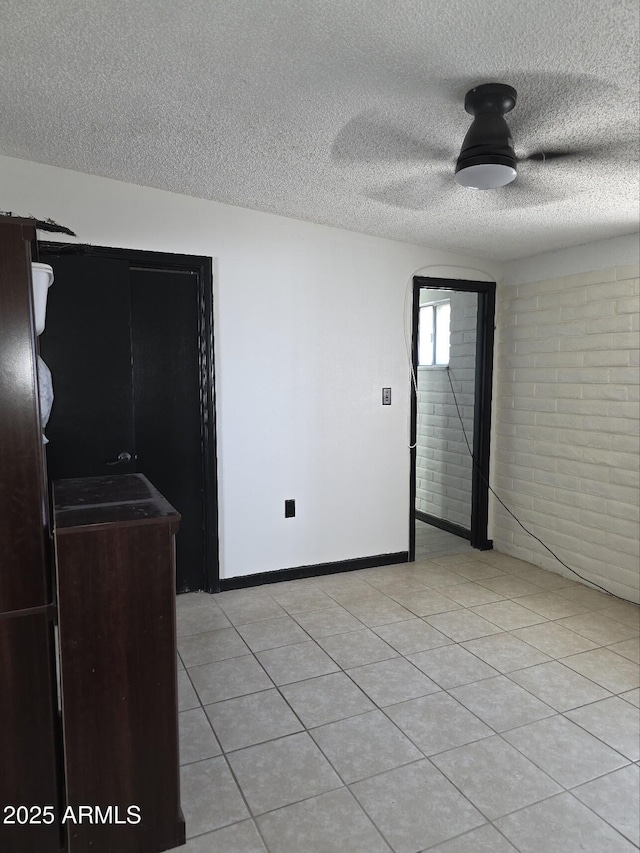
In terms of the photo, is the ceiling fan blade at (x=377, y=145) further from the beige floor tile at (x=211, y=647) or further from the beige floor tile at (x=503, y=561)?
the beige floor tile at (x=503, y=561)

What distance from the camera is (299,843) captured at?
64.6 inches

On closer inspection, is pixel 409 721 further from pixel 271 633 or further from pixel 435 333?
pixel 435 333

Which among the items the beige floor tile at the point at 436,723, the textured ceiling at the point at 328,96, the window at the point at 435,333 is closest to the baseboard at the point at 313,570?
the beige floor tile at the point at 436,723

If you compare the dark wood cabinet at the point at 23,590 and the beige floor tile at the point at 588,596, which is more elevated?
the dark wood cabinet at the point at 23,590

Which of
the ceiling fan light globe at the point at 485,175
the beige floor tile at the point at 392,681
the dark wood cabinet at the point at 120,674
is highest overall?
the ceiling fan light globe at the point at 485,175

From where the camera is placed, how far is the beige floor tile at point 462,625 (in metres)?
3.00

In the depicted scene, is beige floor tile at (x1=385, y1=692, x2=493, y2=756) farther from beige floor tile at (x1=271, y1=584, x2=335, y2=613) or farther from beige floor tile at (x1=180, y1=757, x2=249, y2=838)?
beige floor tile at (x1=271, y1=584, x2=335, y2=613)

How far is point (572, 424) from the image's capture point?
377 cm

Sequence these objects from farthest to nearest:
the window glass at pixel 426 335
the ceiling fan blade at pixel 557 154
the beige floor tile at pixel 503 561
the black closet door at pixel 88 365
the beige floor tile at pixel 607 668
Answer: the window glass at pixel 426 335 < the beige floor tile at pixel 503 561 < the black closet door at pixel 88 365 < the beige floor tile at pixel 607 668 < the ceiling fan blade at pixel 557 154

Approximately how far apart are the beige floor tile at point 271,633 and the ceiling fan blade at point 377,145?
2392 millimetres

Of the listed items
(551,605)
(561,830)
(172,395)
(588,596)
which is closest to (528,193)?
(172,395)

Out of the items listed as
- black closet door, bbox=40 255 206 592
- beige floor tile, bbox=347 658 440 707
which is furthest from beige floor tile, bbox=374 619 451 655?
black closet door, bbox=40 255 206 592

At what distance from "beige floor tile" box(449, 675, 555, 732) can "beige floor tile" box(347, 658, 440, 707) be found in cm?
15

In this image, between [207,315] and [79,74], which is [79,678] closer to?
[79,74]
